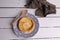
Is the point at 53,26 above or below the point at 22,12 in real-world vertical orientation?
below

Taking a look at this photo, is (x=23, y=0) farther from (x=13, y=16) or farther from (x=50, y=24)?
(x=50, y=24)

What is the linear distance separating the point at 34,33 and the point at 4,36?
0.30 meters

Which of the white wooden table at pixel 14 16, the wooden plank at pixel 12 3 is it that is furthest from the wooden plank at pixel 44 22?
the wooden plank at pixel 12 3

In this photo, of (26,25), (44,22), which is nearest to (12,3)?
(26,25)

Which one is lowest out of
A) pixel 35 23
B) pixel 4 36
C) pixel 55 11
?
pixel 4 36

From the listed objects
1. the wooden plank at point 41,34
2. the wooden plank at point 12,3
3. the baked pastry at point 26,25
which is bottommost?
the wooden plank at point 41,34

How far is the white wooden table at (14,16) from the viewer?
157 cm

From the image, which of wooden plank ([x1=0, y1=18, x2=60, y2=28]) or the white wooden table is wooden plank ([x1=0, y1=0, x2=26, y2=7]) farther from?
wooden plank ([x1=0, y1=18, x2=60, y2=28])

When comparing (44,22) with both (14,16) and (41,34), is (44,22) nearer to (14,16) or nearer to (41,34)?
(41,34)

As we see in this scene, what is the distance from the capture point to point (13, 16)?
1.58 metres

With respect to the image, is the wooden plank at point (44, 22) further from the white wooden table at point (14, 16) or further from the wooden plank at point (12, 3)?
the wooden plank at point (12, 3)

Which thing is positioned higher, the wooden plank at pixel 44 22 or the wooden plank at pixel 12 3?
the wooden plank at pixel 12 3

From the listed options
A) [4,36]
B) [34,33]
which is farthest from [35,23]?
[4,36]

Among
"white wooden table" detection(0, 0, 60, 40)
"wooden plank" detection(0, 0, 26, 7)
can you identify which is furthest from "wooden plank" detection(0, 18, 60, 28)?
"wooden plank" detection(0, 0, 26, 7)
